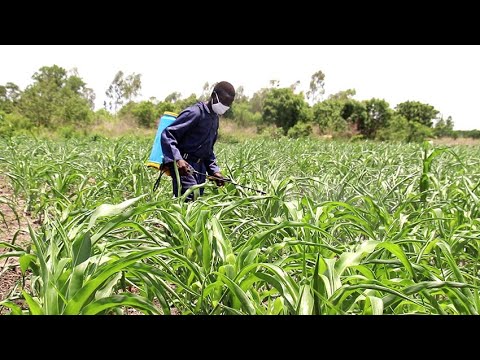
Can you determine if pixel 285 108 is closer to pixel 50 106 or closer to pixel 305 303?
pixel 50 106

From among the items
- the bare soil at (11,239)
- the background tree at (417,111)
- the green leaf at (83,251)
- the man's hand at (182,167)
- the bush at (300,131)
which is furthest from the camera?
the background tree at (417,111)

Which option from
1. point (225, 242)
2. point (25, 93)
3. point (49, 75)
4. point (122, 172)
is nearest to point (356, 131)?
point (25, 93)

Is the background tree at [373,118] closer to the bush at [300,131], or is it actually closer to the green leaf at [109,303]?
the bush at [300,131]

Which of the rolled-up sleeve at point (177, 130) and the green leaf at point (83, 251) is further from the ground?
the rolled-up sleeve at point (177, 130)

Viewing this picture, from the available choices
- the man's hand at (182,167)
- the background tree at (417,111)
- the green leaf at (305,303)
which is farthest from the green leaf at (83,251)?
the background tree at (417,111)

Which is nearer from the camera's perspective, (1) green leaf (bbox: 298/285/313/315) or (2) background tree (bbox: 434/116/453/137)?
(1) green leaf (bbox: 298/285/313/315)

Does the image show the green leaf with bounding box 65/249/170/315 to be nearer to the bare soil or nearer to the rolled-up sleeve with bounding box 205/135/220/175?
the bare soil

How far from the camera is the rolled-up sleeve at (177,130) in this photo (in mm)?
3611

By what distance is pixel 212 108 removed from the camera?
3.81 meters

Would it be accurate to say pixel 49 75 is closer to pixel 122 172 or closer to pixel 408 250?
pixel 122 172

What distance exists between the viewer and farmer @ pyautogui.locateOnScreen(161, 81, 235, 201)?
3.65 meters

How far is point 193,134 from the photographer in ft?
12.5

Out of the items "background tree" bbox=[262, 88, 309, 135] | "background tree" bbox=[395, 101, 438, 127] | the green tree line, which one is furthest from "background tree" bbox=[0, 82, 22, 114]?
"background tree" bbox=[395, 101, 438, 127]
